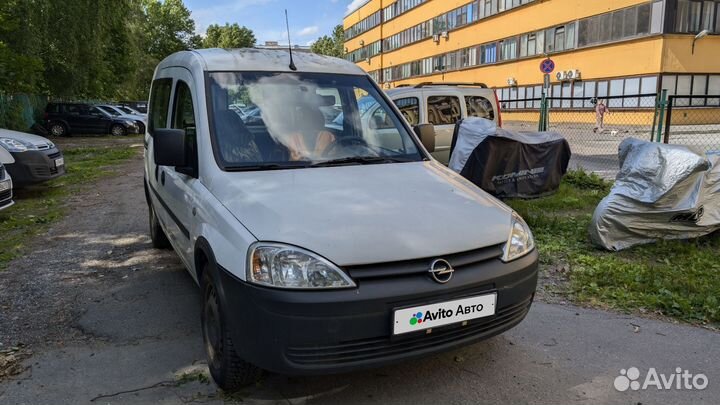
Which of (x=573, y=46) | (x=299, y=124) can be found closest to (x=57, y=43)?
(x=299, y=124)

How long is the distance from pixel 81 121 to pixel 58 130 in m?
1.07

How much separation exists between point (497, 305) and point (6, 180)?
22.6ft

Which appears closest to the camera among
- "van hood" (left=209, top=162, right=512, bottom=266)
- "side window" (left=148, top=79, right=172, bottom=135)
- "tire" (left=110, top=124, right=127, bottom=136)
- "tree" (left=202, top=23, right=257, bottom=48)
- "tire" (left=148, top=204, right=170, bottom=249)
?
"van hood" (left=209, top=162, right=512, bottom=266)

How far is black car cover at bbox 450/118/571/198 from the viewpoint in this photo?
7.68m

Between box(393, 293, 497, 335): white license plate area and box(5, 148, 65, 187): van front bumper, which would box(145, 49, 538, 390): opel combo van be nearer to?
box(393, 293, 497, 335): white license plate area

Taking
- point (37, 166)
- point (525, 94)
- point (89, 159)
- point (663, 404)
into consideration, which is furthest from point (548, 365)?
point (525, 94)

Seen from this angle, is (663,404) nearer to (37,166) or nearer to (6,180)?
(6,180)

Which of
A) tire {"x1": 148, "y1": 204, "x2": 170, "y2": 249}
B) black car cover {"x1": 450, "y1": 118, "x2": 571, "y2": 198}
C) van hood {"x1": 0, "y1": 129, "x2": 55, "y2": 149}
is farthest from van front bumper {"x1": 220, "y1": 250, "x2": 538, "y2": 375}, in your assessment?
van hood {"x1": 0, "y1": 129, "x2": 55, "y2": 149}

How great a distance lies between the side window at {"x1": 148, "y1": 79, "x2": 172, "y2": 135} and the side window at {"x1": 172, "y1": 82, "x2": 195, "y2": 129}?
37cm

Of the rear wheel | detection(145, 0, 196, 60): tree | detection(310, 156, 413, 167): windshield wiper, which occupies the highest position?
detection(145, 0, 196, 60): tree

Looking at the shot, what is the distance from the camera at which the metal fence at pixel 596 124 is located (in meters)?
12.9

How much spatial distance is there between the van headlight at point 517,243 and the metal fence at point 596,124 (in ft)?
27.1

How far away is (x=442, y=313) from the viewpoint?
8.43ft

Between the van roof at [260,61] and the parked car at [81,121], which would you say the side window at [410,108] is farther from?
the parked car at [81,121]
